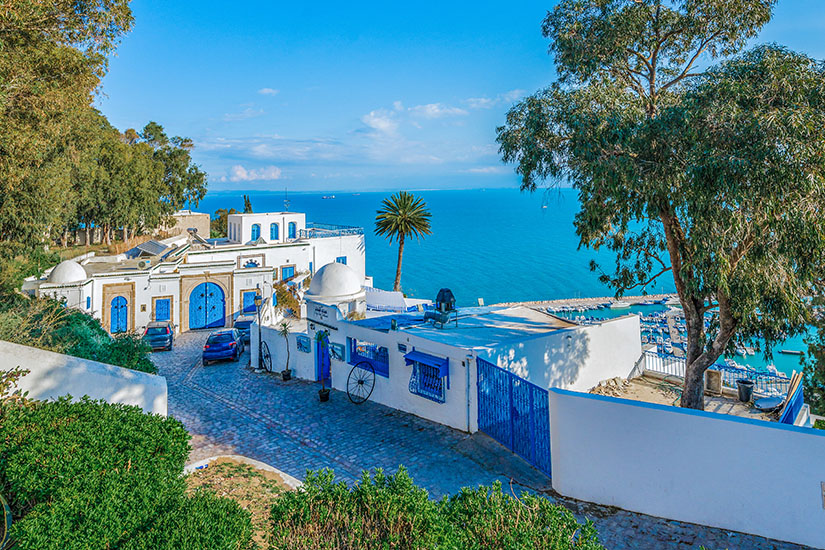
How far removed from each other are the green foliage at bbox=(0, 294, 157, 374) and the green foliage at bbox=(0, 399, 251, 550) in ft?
17.8

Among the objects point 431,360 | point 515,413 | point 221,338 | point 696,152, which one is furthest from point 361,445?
point 221,338

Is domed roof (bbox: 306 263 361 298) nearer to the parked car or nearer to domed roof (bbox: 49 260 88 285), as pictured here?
the parked car

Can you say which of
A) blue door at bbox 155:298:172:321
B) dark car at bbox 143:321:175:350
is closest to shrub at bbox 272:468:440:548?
dark car at bbox 143:321:175:350

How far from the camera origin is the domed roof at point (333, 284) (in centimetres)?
1750

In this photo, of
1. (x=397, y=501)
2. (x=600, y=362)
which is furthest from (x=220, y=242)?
(x=397, y=501)

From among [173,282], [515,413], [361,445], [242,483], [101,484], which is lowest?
[361,445]

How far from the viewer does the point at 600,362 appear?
16391mm

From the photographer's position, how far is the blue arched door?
2859cm

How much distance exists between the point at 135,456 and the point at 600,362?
→ 1385cm

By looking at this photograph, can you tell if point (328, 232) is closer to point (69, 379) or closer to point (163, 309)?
point (163, 309)

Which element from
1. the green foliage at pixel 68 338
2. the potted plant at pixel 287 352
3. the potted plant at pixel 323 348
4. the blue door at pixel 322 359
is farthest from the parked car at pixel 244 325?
the potted plant at pixel 323 348

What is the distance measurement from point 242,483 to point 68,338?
31.3 feet

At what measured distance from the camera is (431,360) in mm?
12391

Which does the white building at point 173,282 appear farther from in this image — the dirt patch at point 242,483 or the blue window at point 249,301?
the dirt patch at point 242,483
